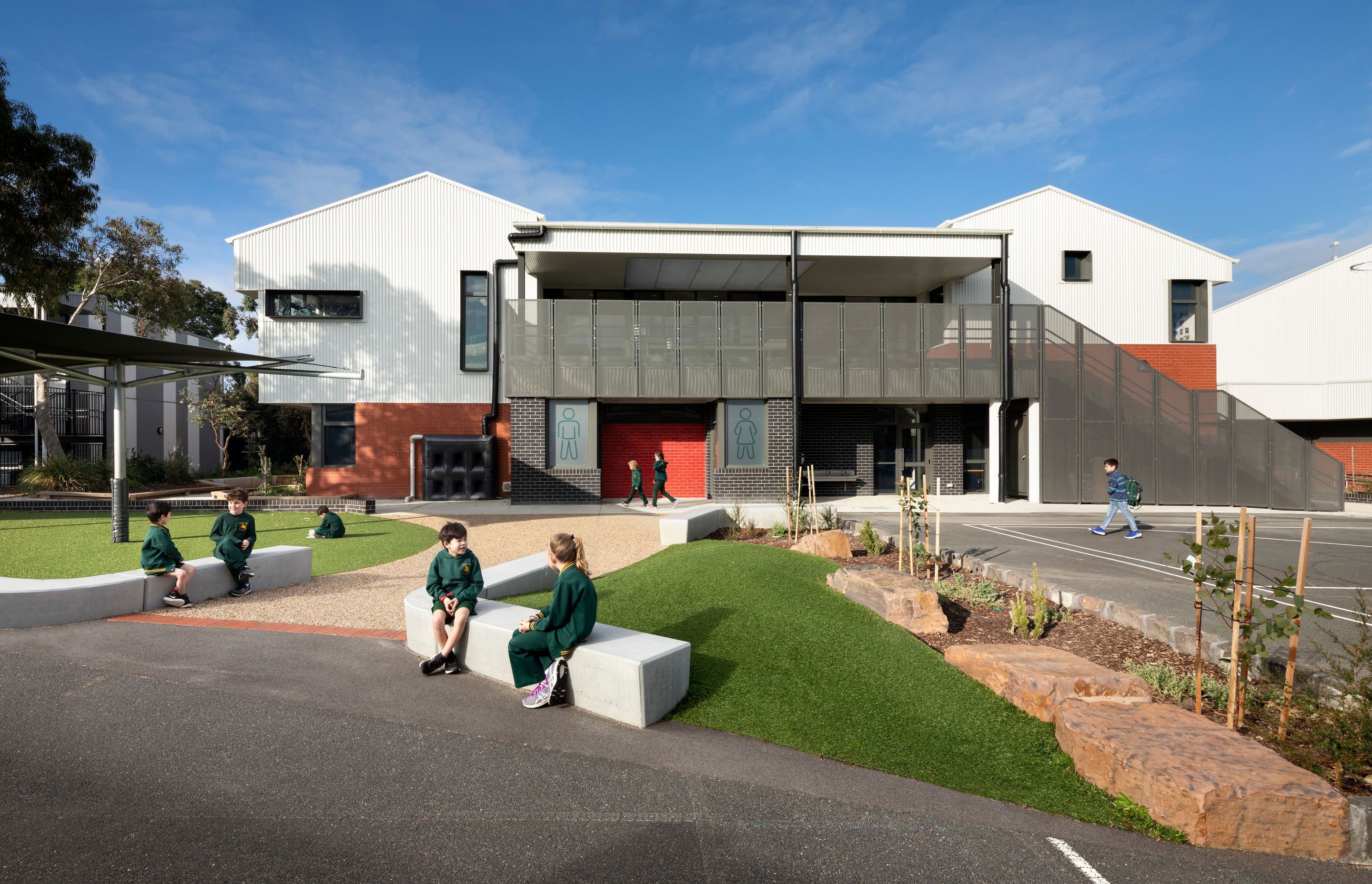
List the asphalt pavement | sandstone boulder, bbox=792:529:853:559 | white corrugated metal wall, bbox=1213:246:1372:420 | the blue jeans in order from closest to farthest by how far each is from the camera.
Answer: the asphalt pavement
sandstone boulder, bbox=792:529:853:559
the blue jeans
white corrugated metal wall, bbox=1213:246:1372:420

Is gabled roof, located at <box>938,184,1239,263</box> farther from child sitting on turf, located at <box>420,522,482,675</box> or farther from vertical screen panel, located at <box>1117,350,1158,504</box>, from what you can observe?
child sitting on turf, located at <box>420,522,482,675</box>

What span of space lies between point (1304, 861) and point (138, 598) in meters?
9.28

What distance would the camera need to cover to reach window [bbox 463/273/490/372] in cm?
2136

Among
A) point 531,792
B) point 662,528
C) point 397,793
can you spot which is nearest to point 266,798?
point 397,793

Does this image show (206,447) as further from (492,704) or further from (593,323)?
(492,704)

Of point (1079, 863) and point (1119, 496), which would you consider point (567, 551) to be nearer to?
point (1079, 863)

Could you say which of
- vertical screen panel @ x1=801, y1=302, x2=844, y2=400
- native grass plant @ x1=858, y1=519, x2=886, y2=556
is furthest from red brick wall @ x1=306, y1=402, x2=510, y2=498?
A: native grass plant @ x1=858, y1=519, x2=886, y2=556

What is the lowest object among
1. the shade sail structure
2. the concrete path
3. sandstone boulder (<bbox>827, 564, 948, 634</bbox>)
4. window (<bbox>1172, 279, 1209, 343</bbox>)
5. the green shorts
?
the concrete path

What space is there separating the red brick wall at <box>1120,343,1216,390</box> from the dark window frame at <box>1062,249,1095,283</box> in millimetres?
2590

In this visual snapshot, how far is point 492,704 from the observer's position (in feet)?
15.5

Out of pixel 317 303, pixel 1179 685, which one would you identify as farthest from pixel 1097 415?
pixel 317 303

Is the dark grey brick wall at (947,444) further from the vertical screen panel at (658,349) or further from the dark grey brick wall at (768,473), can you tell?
the vertical screen panel at (658,349)

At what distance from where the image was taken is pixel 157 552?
22.8 ft

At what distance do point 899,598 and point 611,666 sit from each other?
347 cm
